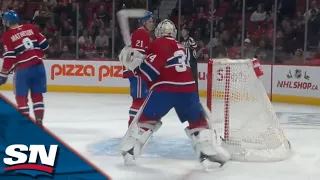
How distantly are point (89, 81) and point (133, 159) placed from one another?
607 cm

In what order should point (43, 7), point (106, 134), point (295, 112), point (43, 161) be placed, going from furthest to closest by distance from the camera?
1. point (43, 7)
2. point (295, 112)
3. point (106, 134)
4. point (43, 161)

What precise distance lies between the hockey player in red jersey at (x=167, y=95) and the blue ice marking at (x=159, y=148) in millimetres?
519

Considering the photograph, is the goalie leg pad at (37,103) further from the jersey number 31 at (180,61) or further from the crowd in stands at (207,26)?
the crowd in stands at (207,26)

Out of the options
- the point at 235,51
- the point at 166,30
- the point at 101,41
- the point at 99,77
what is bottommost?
the point at 99,77

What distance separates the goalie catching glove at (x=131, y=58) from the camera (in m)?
4.33

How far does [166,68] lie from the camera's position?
14.2 ft

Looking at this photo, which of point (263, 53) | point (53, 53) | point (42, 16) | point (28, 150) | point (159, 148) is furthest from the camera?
point (42, 16)

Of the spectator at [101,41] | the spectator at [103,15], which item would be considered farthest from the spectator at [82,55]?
the spectator at [103,15]

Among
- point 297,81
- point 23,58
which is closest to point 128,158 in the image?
point 23,58

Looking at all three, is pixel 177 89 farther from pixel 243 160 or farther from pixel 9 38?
pixel 9 38

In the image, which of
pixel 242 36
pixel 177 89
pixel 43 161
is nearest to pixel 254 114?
pixel 177 89

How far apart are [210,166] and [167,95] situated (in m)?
0.66

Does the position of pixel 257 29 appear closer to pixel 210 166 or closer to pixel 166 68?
pixel 210 166

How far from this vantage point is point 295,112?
825 centimetres
